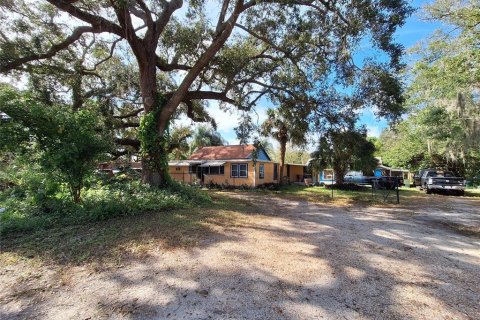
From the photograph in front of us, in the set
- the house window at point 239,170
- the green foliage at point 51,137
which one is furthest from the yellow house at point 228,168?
the green foliage at point 51,137

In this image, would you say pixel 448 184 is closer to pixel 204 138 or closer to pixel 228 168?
pixel 228 168

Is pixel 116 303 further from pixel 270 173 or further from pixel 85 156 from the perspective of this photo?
pixel 270 173

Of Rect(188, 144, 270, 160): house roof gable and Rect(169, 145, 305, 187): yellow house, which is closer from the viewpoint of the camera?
Rect(169, 145, 305, 187): yellow house

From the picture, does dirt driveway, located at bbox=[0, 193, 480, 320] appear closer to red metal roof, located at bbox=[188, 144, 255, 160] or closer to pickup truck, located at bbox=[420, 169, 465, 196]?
pickup truck, located at bbox=[420, 169, 465, 196]

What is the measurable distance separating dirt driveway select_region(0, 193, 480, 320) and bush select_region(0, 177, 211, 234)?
2.53 metres

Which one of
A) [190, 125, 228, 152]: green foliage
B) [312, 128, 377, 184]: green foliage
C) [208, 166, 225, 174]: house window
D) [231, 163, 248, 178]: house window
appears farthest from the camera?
[190, 125, 228, 152]: green foliage

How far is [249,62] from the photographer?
1151cm

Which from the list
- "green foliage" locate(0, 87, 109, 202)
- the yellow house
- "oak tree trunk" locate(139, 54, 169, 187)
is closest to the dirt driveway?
"green foliage" locate(0, 87, 109, 202)

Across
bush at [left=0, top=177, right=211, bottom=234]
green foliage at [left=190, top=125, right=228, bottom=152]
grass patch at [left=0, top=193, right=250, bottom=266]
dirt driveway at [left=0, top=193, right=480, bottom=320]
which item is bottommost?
dirt driveway at [left=0, top=193, right=480, bottom=320]

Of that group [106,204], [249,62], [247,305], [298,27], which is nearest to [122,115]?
[249,62]

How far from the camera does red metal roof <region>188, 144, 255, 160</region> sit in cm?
2100

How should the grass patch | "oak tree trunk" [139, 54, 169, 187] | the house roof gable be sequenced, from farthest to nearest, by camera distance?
1. the house roof gable
2. "oak tree trunk" [139, 54, 169, 187]
3. the grass patch

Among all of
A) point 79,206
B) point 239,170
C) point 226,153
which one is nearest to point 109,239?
point 79,206

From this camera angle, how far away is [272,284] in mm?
3197
